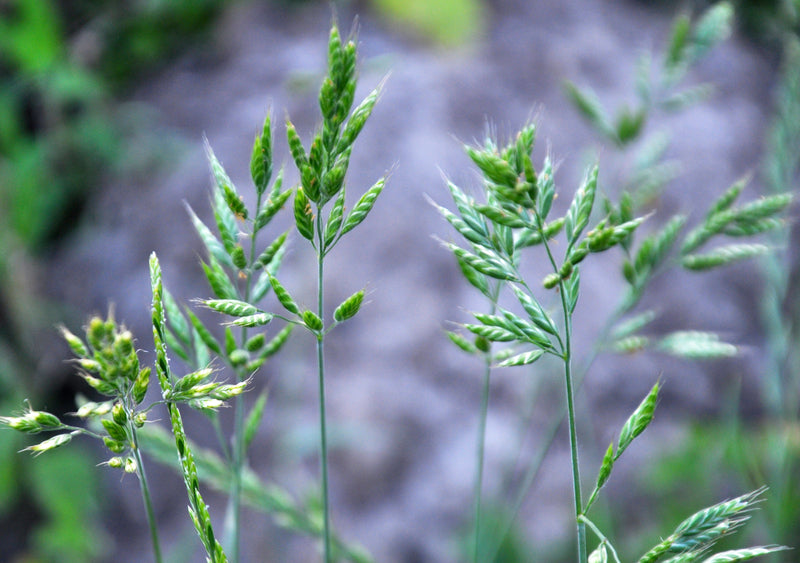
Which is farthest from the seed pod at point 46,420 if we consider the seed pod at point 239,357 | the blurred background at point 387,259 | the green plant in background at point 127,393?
the blurred background at point 387,259

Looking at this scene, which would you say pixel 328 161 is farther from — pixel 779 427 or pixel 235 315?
pixel 779 427

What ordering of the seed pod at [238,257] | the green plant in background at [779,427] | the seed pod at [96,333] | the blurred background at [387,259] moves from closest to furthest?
the seed pod at [96,333], the seed pod at [238,257], the green plant in background at [779,427], the blurred background at [387,259]

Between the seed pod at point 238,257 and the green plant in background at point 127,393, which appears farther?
the seed pod at point 238,257

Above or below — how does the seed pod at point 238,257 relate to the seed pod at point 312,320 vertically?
above

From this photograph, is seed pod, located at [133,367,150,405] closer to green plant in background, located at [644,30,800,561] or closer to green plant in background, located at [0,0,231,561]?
green plant in background, located at [644,30,800,561]

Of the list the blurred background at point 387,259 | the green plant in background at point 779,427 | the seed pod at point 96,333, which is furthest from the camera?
the blurred background at point 387,259

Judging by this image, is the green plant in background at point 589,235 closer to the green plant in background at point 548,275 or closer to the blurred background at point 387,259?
the green plant in background at point 548,275

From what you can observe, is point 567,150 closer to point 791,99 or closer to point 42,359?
point 791,99

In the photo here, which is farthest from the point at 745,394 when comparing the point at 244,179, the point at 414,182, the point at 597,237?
the point at 597,237
